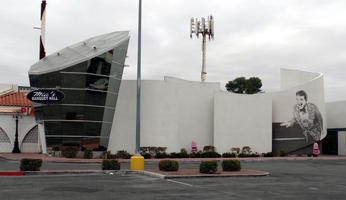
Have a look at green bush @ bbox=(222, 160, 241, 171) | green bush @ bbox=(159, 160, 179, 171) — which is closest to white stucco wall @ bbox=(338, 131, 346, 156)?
green bush @ bbox=(222, 160, 241, 171)

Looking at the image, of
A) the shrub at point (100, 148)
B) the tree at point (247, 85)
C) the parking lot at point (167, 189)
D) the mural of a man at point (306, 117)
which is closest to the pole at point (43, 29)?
the shrub at point (100, 148)

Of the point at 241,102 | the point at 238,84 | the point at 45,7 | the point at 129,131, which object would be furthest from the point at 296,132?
the point at 238,84

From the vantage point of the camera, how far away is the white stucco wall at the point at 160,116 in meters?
36.4

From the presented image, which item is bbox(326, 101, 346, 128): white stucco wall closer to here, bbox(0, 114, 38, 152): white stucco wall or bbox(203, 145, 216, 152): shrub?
bbox(203, 145, 216, 152): shrub

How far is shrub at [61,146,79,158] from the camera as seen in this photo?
31.8 m

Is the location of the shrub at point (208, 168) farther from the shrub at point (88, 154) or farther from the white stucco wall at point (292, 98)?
the white stucco wall at point (292, 98)

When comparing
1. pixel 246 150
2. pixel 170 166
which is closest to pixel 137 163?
pixel 170 166

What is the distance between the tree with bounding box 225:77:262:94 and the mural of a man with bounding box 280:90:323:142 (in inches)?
2082

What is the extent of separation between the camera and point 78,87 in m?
33.6

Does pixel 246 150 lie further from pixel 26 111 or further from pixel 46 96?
pixel 26 111

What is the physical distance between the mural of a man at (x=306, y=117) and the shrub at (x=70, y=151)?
64.3 ft

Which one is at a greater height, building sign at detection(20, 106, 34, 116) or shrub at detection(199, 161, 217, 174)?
building sign at detection(20, 106, 34, 116)

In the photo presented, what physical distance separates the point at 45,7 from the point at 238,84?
189 ft

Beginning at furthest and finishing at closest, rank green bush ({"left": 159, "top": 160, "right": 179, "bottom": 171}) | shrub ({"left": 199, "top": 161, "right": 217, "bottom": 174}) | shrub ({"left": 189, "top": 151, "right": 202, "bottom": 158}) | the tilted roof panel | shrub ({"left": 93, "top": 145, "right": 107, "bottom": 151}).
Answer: shrub ({"left": 189, "top": 151, "right": 202, "bottom": 158}) → shrub ({"left": 93, "top": 145, "right": 107, "bottom": 151}) → the tilted roof panel → green bush ({"left": 159, "top": 160, "right": 179, "bottom": 171}) → shrub ({"left": 199, "top": 161, "right": 217, "bottom": 174})
